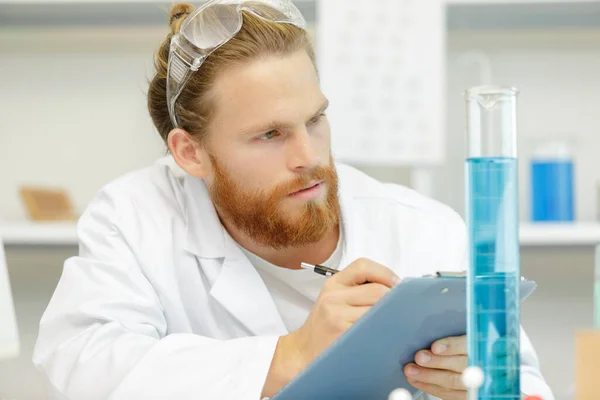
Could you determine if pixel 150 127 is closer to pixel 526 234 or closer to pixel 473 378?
pixel 526 234

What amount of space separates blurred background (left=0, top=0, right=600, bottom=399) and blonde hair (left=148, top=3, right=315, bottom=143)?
2.31 feet

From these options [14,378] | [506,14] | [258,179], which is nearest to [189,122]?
[258,179]

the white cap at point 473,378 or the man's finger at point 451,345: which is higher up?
the white cap at point 473,378

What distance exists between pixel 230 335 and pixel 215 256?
0.14 m

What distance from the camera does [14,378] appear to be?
Answer: 2486 mm

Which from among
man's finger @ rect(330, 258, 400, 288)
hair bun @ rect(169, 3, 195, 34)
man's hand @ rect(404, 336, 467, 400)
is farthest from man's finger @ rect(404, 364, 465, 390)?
hair bun @ rect(169, 3, 195, 34)

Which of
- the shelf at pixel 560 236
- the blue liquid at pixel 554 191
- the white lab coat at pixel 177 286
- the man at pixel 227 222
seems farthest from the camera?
the blue liquid at pixel 554 191

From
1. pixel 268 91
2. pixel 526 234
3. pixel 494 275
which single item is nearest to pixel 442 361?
pixel 494 275

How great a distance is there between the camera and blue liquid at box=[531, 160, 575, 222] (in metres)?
2.21

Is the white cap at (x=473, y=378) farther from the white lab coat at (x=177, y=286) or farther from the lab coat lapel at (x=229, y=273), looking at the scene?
the lab coat lapel at (x=229, y=273)

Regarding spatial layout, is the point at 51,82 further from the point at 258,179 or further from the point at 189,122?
the point at 258,179

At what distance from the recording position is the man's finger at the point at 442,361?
0.99 meters

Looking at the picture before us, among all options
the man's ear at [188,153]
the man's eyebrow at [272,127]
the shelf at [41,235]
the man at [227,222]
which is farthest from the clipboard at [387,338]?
the shelf at [41,235]

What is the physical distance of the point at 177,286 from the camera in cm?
146
